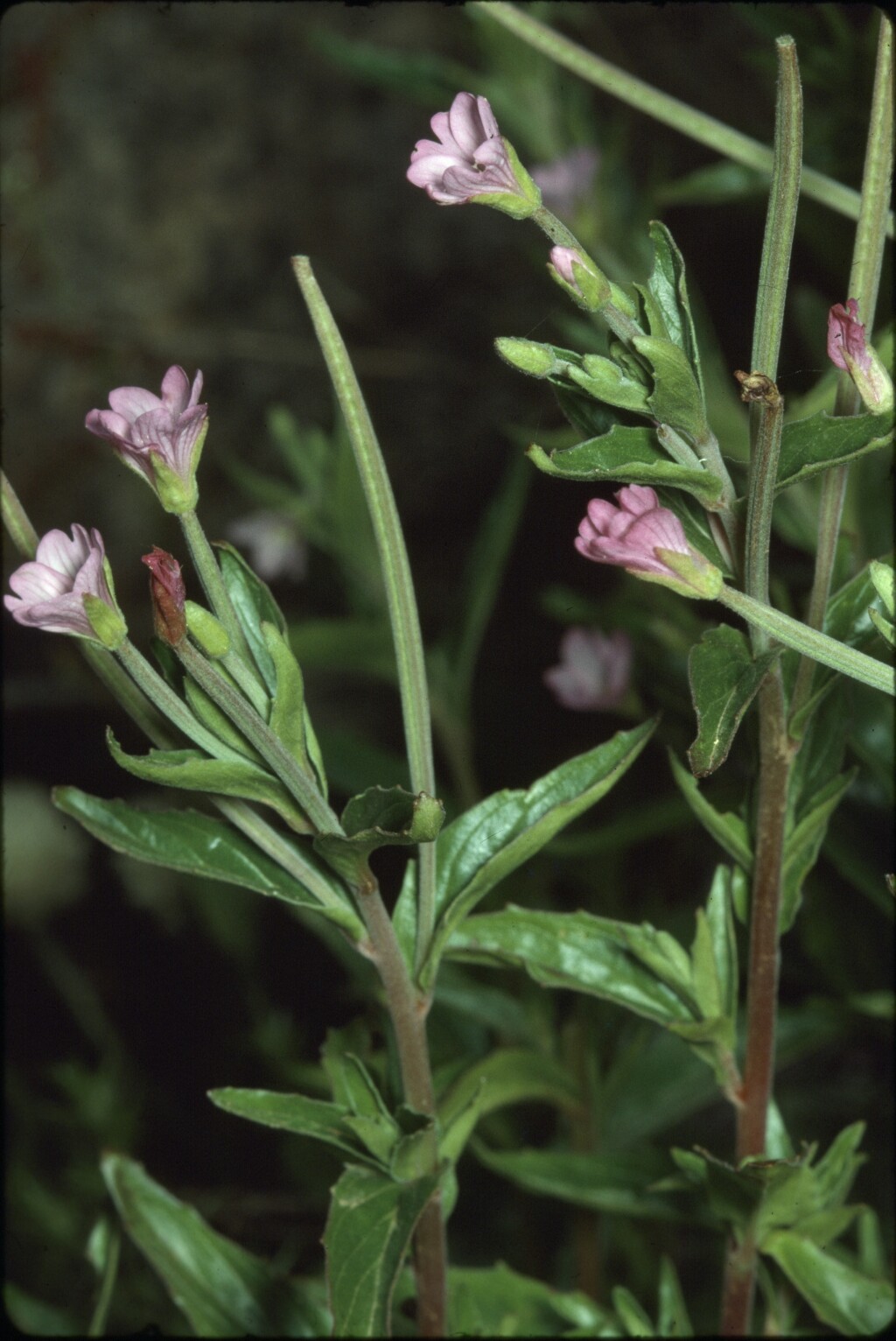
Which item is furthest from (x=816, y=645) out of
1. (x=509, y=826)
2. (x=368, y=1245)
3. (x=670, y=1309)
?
(x=670, y=1309)

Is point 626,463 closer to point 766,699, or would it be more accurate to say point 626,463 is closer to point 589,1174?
point 766,699

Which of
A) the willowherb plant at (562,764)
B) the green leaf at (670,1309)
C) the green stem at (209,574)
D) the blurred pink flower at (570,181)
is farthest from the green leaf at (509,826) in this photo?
the blurred pink flower at (570,181)

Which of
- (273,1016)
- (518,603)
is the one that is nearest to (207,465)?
(518,603)

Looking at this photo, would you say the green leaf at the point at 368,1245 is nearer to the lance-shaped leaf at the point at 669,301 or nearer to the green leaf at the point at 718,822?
the green leaf at the point at 718,822

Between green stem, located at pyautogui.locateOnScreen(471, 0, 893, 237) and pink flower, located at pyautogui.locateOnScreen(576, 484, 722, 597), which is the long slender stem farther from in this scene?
green stem, located at pyautogui.locateOnScreen(471, 0, 893, 237)

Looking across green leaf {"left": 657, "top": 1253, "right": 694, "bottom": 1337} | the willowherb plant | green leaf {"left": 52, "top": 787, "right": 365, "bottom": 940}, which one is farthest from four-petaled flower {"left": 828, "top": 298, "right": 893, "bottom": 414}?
green leaf {"left": 657, "top": 1253, "right": 694, "bottom": 1337}

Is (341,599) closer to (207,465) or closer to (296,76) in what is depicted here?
(207,465)
